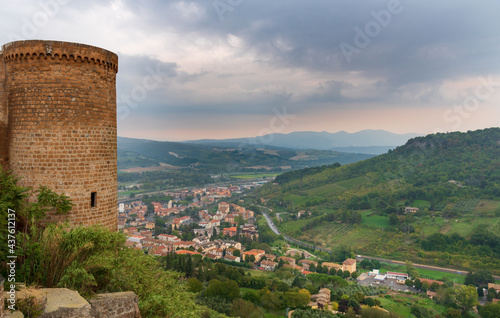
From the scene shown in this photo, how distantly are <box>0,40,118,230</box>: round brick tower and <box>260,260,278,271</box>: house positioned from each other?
6215 centimetres

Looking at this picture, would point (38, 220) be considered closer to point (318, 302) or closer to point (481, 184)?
point (318, 302)

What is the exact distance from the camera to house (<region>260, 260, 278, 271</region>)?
219 ft

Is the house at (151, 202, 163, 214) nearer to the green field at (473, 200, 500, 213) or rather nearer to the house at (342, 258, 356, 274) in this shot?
the house at (342, 258, 356, 274)

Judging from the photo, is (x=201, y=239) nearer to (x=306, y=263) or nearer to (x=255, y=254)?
(x=255, y=254)

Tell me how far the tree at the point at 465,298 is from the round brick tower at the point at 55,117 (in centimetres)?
5918

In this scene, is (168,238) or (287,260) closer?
(287,260)

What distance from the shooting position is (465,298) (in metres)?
49.7

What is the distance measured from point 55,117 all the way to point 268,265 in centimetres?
6445

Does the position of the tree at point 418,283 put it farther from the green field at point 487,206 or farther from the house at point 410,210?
the green field at point 487,206

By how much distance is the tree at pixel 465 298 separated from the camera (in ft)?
161

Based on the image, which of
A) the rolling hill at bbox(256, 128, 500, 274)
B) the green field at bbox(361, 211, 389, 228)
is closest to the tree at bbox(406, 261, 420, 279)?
the rolling hill at bbox(256, 128, 500, 274)

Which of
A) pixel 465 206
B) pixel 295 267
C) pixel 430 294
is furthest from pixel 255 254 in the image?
pixel 465 206

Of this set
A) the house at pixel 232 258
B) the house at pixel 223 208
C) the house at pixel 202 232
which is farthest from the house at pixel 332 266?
the house at pixel 223 208

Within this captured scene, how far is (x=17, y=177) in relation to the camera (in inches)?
328
